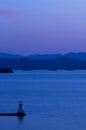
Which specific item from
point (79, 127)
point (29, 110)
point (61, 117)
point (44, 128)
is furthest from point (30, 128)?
point (29, 110)

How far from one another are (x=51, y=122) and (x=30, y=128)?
2455mm

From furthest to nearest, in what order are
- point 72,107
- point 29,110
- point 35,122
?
1. point 72,107
2. point 29,110
3. point 35,122

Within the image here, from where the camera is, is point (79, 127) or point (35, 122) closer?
point (79, 127)

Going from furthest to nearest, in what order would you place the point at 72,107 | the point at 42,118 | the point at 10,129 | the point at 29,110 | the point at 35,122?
1. the point at 72,107
2. the point at 29,110
3. the point at 42,118
4. the point at 35,122
5. the point at 10,129

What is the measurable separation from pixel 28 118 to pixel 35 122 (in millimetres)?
1431

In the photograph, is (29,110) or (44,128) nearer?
(44,128)

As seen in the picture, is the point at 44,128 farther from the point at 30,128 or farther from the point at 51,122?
the point at 51,122

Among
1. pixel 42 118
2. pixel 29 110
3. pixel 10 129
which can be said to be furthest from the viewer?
pixel 29 110

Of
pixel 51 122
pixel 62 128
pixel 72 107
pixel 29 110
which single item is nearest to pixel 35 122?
pixel 51 122

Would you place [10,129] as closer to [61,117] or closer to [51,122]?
[51,122]

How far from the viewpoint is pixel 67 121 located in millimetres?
27938

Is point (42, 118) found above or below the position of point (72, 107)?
below

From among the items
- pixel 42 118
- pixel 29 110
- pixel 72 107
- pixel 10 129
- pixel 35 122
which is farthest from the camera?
pixel 72 107

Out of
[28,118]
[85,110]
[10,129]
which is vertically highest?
[85,110]
